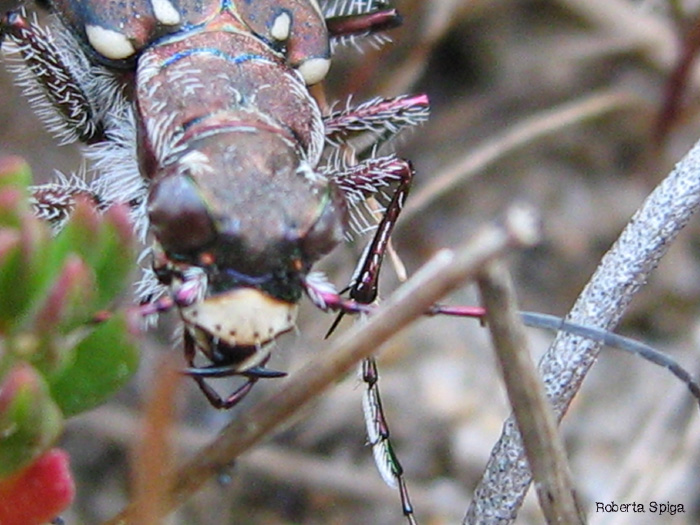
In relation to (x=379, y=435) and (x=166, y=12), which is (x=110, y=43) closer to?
(x=166, y=12)

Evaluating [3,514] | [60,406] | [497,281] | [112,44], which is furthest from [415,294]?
[112,44]

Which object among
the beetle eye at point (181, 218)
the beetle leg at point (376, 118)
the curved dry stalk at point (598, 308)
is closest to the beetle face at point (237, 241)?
the beetle eye at point (181, 218)

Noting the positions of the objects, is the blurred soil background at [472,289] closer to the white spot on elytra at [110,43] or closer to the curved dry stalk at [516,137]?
the curved dry stalk at [516,137]

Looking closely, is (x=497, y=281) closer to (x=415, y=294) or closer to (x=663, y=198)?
(x=415, y=294)

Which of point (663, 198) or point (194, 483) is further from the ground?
point (663, 198)

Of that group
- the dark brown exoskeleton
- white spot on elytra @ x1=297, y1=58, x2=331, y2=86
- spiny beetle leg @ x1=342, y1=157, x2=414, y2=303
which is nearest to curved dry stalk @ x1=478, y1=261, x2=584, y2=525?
the dark brown exoskeleton

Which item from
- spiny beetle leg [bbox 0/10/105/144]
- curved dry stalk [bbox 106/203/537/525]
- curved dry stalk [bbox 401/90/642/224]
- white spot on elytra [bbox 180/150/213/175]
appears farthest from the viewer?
curved dry stalk [bbox 401/90/642/224]

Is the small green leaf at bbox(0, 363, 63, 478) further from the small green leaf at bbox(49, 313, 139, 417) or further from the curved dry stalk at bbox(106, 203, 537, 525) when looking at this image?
the curved dry stalk at bbox(106, 203, 537, 525)

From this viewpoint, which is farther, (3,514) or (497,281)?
(3,514)
